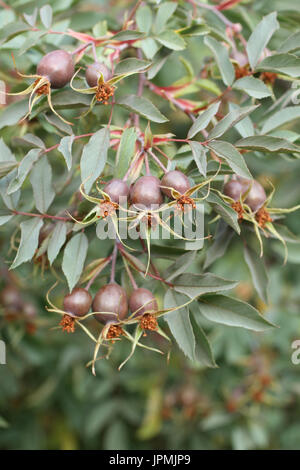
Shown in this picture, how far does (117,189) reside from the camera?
876mm

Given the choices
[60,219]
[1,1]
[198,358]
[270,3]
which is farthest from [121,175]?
[270,3]

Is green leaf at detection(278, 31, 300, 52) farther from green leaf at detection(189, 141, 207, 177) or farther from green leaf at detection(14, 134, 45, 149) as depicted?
green leaf at detection(14, 134, 45, 149)

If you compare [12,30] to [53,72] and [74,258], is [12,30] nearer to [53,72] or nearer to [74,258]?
[53,72]

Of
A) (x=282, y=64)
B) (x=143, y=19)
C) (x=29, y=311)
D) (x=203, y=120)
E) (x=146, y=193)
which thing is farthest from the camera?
(x=29, y=311)

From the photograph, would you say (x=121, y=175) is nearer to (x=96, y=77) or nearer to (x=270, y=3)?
(x=96, y=77)

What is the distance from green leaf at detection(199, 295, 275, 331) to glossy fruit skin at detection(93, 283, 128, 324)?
0.60ft

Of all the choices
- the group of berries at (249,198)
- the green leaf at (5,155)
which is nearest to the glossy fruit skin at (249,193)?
the group of berries at (249,198)

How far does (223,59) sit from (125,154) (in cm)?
36

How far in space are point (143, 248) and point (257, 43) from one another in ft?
1.61

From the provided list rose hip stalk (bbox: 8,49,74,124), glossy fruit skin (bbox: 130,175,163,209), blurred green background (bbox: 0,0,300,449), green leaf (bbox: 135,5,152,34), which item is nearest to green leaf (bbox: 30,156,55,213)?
rose hip stalk (bbox: 8,49,74,124)

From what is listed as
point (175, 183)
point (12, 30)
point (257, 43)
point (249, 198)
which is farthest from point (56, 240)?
point (257, 43)

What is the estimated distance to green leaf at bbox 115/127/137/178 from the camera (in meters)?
0.94

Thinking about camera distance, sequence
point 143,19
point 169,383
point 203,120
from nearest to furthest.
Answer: point 203,120 → point 143,19 → point 169,383

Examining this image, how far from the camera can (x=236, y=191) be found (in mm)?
1025
